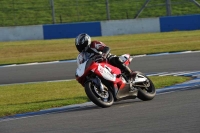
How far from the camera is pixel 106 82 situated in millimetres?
10570

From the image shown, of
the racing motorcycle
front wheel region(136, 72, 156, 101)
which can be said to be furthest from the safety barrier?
the racing motorcycle

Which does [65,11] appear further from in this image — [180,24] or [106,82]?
[106,82]

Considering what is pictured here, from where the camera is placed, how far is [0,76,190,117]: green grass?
37.2 ft

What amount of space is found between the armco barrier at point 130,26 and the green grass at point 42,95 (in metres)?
Result: 16.7

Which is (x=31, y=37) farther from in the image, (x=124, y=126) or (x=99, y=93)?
(x=124, y=126)

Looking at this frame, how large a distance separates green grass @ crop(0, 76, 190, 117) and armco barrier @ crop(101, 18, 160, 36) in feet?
54.9

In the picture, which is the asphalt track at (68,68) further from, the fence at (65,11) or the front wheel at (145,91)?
the fence at (65,11)

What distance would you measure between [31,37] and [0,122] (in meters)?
22.3

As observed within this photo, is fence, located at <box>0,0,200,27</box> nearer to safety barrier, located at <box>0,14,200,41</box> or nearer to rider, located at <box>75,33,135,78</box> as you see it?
safety barrier, located at <box>0,14,200,41</box>

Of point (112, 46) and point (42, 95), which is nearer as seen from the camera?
point (42, 95)

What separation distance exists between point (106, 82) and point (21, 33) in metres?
21.7

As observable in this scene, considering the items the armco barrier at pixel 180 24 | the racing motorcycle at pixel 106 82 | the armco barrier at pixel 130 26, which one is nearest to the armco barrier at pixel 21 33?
→ the armco barrier at pixel 130 26

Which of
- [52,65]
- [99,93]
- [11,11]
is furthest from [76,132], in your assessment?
[11,11]

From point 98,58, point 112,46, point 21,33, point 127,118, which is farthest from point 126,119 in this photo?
point 21,33
